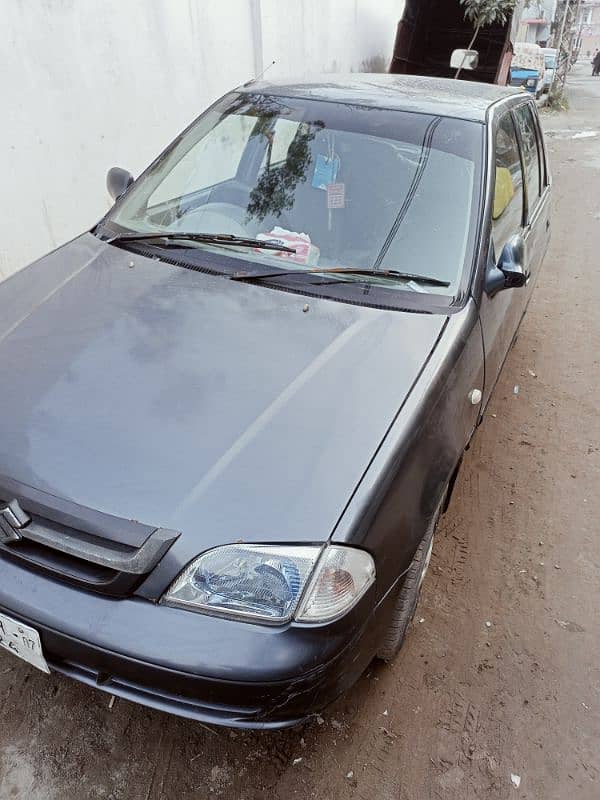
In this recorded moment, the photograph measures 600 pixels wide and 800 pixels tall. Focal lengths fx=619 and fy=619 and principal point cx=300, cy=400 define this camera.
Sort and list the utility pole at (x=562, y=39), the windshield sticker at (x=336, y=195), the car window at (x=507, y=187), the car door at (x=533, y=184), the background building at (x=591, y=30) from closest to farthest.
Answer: the windshield sticker at (x=336, y=195), the car window at (x=507, y=187), the car door at (x=533, y=184), the utility pole at (x=562, y=39), the background building at (x=591, y=30)

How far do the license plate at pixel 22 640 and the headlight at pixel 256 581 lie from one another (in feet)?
1.22

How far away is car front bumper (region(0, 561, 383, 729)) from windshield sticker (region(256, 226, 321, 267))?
4.23 ft

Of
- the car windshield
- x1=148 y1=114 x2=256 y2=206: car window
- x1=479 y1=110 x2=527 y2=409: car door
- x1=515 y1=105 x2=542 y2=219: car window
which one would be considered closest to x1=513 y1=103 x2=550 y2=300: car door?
x1=515 y1=105 x2=542 y2=219: car window

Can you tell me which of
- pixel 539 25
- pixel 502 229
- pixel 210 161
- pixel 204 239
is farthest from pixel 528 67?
pixel 539 25

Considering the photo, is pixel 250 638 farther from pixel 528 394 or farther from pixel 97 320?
pixel 528 394

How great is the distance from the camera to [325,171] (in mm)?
2547

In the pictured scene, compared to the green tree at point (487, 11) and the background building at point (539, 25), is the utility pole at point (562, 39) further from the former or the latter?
the background building at point (539, 25)

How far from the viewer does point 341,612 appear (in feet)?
4.97

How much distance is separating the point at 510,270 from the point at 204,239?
3.93 feet

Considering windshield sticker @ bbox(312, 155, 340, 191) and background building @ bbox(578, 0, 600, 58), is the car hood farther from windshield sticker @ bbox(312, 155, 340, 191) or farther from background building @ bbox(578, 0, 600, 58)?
background building @ bbox(578, 0, 600, 58)

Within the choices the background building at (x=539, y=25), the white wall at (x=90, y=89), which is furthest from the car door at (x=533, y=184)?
the background building at (x=539, y=25)

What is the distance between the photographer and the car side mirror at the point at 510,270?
2381mm

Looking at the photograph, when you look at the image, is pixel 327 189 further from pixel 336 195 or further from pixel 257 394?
pixel 257 394

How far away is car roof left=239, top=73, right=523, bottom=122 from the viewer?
2688mm
